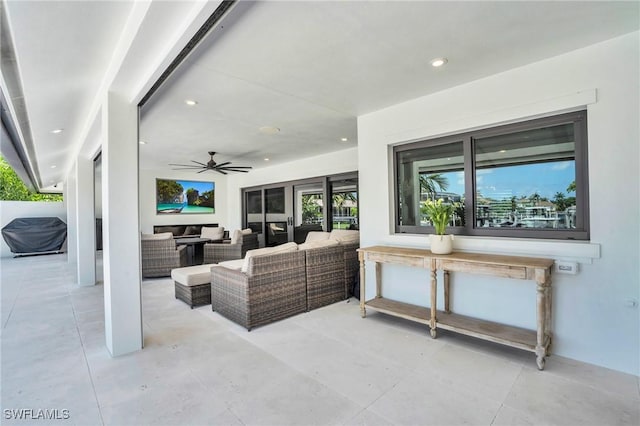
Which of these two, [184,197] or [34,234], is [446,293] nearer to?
[184,197]

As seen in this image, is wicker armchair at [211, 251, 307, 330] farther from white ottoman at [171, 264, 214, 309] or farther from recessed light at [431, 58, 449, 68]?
recessed light at [431, 58, 449, 68]

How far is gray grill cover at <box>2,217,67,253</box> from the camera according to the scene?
8805mm

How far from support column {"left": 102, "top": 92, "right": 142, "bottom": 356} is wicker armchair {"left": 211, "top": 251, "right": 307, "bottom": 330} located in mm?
945

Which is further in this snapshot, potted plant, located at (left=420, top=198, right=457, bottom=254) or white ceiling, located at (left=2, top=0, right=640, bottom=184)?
potted plant, located at (left=420, top=198, right=457, bottom=254)

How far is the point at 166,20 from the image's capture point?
175 centimetres

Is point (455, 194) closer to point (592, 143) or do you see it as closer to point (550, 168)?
point (550, 168)

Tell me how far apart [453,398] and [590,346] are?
136 cm

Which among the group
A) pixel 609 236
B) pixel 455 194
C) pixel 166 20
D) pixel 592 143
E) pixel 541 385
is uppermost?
pixel 166 20

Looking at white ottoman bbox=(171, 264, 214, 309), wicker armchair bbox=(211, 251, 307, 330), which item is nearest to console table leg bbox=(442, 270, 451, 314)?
wicker armchair bbox=(211, 251, 307, 330)

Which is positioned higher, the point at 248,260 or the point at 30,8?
the point at 30,8

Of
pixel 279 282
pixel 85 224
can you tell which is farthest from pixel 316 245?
pixel 85 224

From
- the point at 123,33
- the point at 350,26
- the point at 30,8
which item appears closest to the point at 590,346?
the point at 350,26

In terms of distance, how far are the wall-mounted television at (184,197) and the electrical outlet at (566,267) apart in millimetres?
8866

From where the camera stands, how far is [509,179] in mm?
2982
